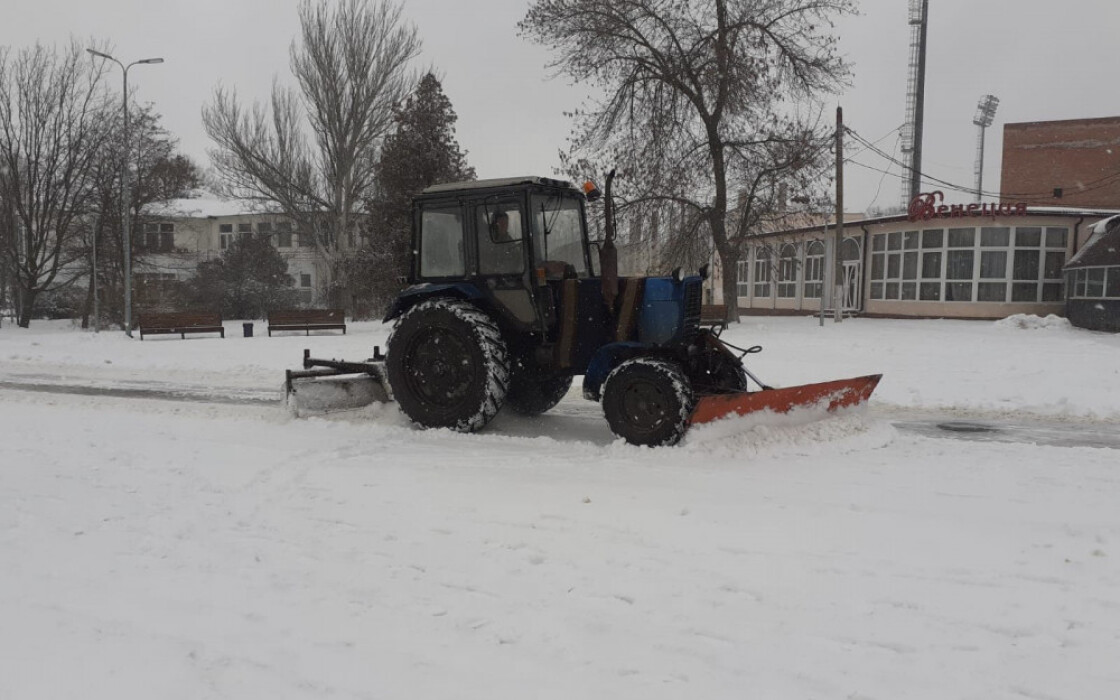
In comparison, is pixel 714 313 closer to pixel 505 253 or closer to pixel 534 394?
pixel 534 394

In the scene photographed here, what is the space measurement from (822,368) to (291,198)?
2614 centimetres

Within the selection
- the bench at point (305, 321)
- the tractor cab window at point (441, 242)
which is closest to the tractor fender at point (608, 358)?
the tractor cab window at point (441, 242)

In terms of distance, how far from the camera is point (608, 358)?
23.9 ft

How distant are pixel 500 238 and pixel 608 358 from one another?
154 cm

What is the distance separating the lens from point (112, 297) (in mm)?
31875

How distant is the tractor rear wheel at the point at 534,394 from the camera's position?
8.80 metres

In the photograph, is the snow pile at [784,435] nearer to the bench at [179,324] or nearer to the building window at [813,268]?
the bench at [179,324]

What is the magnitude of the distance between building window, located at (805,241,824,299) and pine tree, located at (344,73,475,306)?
14949 mm

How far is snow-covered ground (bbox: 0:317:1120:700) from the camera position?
3.10 meters

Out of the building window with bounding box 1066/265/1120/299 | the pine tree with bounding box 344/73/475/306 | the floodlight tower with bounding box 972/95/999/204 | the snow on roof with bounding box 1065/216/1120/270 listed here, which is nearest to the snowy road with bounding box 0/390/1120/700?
the building window with bounding box 1066/265/1120/299

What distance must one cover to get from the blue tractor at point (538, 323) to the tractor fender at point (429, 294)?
1 centimetres

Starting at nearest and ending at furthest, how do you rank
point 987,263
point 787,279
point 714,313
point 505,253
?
point 505,253
point 714,313
point 987,263
point 787,279

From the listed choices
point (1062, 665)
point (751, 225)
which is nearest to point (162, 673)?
point (1062, 665)

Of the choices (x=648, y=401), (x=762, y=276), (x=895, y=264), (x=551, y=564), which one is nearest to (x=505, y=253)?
(x=648, y=401)
